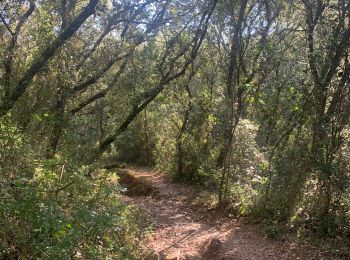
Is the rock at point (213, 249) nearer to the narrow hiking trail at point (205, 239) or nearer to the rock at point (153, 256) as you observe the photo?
the narrow hiking trail at point (205, 239)

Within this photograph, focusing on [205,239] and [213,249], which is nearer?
[213,249]

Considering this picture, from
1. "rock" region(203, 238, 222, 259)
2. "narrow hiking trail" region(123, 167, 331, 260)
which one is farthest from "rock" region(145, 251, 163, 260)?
"rock" region(203, 238, 222, 259)

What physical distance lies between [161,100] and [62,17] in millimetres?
7742

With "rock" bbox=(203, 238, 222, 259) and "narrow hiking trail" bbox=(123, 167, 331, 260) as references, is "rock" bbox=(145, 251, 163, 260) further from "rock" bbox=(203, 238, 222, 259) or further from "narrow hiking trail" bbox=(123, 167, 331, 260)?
"rock" bbox=(203, 238, 222, 259)

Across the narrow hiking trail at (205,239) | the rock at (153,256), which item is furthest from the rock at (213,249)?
the rock at (153,256)

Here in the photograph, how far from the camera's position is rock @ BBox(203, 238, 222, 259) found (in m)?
8.84

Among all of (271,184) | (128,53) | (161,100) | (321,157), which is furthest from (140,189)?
(321,157)

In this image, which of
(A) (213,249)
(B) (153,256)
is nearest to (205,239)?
(A) (213,249)

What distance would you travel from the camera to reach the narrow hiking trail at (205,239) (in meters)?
8.36

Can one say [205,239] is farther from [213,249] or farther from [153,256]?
[153,256]

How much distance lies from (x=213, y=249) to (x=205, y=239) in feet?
2.40

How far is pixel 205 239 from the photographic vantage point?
385 inches

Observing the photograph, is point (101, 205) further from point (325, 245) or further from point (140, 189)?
point (140, 189)

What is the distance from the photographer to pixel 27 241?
545 cm
